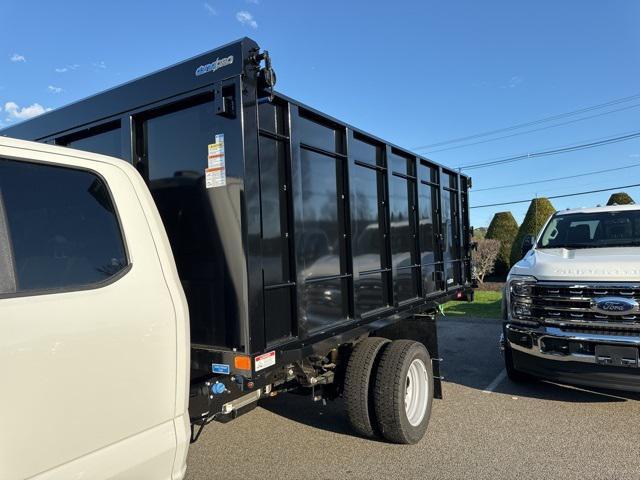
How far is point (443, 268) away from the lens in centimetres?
587

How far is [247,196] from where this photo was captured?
2688 millimetres

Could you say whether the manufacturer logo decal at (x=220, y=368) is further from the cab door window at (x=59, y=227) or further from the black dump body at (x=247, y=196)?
the cab door window at (x=59, y=227)

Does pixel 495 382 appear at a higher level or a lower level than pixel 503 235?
lower

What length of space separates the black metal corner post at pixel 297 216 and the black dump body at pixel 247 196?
0.04 ft

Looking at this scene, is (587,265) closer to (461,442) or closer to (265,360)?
(461,442)

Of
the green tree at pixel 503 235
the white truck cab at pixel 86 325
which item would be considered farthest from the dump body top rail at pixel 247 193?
the green tree at pixel 503 235

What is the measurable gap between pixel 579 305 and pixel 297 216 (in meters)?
3.30

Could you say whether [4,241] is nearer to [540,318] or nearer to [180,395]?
[180,395]

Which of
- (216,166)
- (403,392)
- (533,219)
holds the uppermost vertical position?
(533,219)

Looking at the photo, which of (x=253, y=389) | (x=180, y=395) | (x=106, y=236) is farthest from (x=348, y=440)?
(x=106, y=236)

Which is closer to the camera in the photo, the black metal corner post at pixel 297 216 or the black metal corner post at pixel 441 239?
the black metal corner post at pixel 297 216

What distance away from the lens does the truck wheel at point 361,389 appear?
3.93 m

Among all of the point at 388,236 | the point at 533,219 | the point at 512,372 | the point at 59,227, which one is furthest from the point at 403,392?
the point at 533,219

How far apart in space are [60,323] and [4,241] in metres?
0.38
